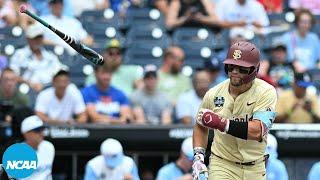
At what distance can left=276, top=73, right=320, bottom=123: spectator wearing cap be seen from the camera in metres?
11.9

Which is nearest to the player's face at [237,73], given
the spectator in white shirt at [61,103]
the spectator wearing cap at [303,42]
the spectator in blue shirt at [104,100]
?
the spectator in blue shirt at [104,100]

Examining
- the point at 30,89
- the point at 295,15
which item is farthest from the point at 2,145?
the point at 295,15

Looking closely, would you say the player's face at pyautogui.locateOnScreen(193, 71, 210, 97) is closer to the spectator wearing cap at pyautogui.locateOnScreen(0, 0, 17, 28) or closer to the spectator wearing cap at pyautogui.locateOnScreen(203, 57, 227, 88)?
the spectator wearing cap at pyautogui.locateOnScreen(203, 57, 227, 88)

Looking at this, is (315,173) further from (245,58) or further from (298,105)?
(245,58)

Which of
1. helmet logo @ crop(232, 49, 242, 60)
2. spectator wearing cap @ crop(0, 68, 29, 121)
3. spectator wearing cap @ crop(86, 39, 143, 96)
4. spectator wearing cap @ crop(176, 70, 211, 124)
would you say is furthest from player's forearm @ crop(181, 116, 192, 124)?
helmet logo @ crop(232, 49, 242, 60)

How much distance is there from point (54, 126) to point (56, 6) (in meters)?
2.90

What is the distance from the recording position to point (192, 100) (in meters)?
12.1

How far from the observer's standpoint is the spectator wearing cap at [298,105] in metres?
11.9

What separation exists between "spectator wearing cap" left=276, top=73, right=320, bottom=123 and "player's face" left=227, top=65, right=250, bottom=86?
420 cm

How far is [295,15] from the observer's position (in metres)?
14.1

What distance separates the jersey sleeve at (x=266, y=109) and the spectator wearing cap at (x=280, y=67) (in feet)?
15.6

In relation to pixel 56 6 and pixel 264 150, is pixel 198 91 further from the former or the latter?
pixel 264 150

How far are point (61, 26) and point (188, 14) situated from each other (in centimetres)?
187

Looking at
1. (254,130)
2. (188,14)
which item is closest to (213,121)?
(254,130)
